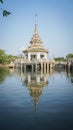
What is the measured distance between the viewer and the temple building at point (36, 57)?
60.9m

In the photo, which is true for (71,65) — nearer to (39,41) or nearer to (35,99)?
(39,41)

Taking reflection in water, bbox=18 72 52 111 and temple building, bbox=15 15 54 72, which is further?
temple building, bbox=15 15 54 72

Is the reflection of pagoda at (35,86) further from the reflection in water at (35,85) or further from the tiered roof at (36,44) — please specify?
the tiered roof at (36,44)

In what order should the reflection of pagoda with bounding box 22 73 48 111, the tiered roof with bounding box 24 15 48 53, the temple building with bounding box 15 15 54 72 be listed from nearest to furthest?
the reflection of pagoda with bounding box 22 73 48 111, the temple building with bounding box 15 15 54 72, the tiered roof with bounding box 24 15 48 53

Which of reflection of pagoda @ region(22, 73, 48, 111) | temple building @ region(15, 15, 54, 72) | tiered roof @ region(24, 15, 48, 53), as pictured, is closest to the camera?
reflection of pagoda @ region(22, 73, 48, 111)

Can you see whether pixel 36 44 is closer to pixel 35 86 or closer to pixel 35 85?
pixel 35 85

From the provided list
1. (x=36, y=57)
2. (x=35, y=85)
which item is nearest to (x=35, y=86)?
(x=35, y=85)

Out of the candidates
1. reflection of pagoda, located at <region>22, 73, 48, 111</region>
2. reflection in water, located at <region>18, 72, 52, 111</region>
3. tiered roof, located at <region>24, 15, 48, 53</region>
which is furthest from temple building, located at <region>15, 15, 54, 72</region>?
reflection of pagoda, located at <region>22, 73, 48, 111</region>

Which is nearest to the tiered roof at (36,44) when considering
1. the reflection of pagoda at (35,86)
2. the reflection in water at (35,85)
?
the reflection in water at (35,85)

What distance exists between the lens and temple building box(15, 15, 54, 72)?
200ft

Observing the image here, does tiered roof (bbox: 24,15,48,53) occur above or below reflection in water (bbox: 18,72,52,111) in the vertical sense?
above

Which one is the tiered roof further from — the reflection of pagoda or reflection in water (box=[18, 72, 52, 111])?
the reflection of pagoda

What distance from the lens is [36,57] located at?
66.2m

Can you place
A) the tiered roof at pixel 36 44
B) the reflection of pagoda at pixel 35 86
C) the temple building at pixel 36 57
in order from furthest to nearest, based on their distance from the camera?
the tiered roof at pixel 36 44, the temple building at pixel 36 57, the reflection of pagoda at pixel 35 86
